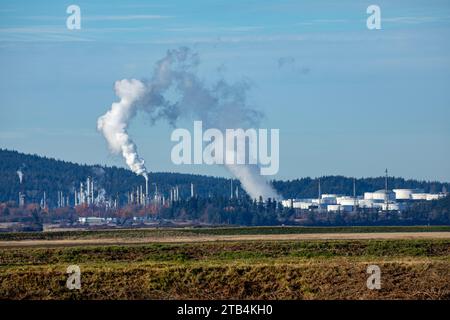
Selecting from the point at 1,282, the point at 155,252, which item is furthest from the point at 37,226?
the point at 1,282

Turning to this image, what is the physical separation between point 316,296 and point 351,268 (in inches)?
143

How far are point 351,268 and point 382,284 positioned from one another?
2629 mm

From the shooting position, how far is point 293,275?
5469cm
